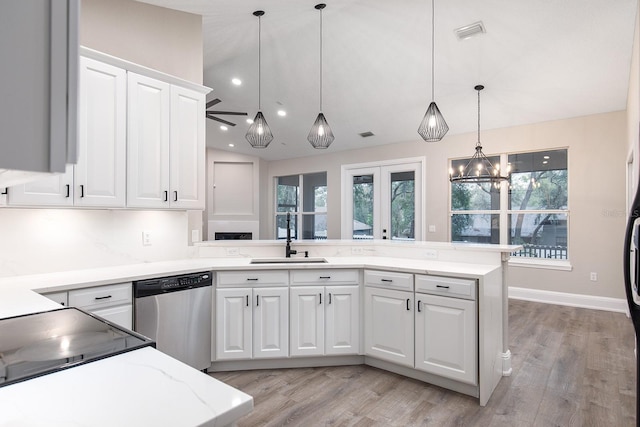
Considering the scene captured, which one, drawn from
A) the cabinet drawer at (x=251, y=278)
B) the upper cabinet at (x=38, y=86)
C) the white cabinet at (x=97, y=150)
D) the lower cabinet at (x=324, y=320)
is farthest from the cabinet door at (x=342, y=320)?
the upper cabinet at (x=38, y=86)

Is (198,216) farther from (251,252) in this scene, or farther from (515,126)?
(515,126)

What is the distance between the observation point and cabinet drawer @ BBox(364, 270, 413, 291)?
9.00ft

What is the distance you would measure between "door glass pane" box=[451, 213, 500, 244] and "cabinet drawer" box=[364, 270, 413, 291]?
380 centimetres

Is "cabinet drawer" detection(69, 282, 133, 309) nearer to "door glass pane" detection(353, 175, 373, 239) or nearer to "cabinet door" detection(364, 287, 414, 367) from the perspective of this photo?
"cabinet door" detection(364, 287, 414, 367)

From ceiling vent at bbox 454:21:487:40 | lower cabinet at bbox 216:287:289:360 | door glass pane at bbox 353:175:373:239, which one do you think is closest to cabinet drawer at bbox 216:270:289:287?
lower cabinet at bbox 216:287:289:360

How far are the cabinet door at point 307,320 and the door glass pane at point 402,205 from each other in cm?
418

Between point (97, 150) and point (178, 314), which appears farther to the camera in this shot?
point (178, 314)

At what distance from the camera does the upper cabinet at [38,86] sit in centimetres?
33

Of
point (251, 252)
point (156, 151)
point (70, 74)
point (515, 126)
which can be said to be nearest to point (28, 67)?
point (70, 74)

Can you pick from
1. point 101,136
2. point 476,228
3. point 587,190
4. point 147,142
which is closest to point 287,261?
point 147,142

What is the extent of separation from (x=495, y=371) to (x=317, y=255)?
1763 mm

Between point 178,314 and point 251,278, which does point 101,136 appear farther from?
point 251,278

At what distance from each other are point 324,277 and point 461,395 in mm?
1321

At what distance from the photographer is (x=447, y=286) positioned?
2559 millimetres
